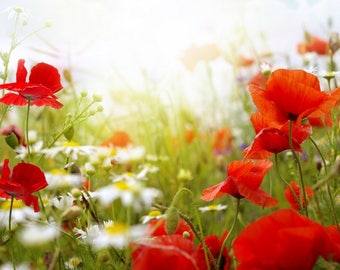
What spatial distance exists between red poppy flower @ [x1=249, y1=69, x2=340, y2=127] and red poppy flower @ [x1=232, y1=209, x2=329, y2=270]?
0.56 feet

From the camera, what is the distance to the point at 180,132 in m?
1.88

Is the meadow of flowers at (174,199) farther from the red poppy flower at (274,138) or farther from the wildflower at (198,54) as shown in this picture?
the wildflower at (198,54)

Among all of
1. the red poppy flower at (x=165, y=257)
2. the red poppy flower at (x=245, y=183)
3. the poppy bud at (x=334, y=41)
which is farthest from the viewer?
the poppy bud at (x=334, y=41)

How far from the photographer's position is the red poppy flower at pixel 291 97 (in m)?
0.69

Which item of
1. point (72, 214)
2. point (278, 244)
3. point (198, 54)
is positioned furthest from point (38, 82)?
point (198, 54)

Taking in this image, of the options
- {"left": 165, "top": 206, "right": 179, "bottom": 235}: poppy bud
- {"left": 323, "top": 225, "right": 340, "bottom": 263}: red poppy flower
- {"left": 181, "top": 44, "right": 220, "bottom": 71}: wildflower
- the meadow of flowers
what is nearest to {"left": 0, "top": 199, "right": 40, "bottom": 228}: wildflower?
the meadow of flowers

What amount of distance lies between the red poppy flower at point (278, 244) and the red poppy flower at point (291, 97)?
170 mm

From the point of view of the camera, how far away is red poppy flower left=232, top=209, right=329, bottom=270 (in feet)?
1.77

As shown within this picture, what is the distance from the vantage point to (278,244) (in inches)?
21.4

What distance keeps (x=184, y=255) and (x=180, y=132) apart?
1345 mm

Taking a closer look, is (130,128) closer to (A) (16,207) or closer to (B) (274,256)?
(A) (16,207)

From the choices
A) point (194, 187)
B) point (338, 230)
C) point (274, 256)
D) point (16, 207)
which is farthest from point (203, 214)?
point (274, 256)

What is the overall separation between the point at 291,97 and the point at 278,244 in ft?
0.69

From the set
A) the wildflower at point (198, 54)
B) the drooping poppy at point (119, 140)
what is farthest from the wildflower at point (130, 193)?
the wildflower at point (198, 54)
